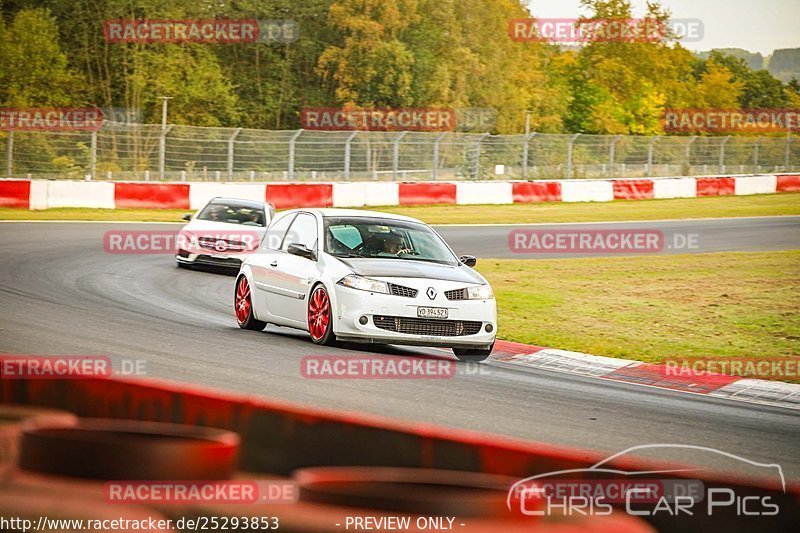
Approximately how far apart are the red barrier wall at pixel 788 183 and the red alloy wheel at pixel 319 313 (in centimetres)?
3835

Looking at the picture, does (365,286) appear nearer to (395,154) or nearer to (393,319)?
(393,319)

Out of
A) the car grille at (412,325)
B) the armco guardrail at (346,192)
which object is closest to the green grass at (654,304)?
the car grille at (412,325)

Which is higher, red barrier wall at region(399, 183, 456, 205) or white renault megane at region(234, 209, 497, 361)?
red barrier wall at region(399, 183, 456, 205)

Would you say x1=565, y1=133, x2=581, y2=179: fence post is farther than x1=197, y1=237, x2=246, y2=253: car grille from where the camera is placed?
Yes

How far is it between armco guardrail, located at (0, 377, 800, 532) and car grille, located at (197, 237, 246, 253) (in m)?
14.6

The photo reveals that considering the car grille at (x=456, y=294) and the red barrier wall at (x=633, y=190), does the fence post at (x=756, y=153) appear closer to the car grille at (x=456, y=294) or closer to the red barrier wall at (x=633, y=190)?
the red barrier wall at (x=633, y=190)

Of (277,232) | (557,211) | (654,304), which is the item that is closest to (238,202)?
(654,304)

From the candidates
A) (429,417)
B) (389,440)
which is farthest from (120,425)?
(429,417)

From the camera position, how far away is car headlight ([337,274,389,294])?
11172mm

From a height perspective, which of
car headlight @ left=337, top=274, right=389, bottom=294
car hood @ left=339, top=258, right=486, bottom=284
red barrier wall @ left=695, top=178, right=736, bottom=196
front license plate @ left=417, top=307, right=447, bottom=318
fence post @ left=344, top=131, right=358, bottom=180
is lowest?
front license plate @ left=417, top=307, right=447, bottom=318

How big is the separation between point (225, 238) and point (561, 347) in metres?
8.60

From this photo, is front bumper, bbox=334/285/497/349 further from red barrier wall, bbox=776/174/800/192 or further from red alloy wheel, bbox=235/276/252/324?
red barrier wall, bbox=776/174/800/192

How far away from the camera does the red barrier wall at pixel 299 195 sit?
3216 centimetres

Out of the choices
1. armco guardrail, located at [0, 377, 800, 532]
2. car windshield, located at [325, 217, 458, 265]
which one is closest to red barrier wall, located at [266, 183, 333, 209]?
car windshield, located at [325, 217, 458, 265]
